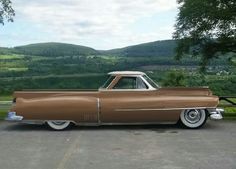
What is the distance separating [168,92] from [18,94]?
3.59 metres

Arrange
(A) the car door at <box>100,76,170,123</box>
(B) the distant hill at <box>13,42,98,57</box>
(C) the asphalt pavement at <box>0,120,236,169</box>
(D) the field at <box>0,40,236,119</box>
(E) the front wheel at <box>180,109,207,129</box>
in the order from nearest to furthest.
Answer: (C) the asphalt pavement at <box>0,120,236,169</box> → (A) the car door at <box>100,76,170,123</box> → (E) the front wheel at <box>180,109,207,129</box> → (D) the field at <box>0,40,236,119</box> → (B) the distant hill at <box>13,42,98,57</box>

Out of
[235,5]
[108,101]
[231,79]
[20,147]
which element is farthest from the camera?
[235,5]

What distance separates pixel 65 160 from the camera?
8.51m

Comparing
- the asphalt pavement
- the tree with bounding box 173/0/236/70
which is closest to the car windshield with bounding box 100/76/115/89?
the asphalt pavement

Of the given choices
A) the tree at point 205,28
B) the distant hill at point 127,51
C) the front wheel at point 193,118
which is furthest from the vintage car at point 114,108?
the distant hill at point 127,51

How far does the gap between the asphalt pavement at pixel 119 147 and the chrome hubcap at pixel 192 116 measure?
31 centimetres

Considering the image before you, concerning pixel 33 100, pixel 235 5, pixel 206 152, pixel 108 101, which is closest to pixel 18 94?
pixel 33 100

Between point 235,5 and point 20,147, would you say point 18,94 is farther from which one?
point 235,5

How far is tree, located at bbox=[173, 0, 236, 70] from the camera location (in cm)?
3462

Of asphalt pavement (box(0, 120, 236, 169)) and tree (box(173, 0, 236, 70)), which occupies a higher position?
tree (box(173, 0, 236, 70))

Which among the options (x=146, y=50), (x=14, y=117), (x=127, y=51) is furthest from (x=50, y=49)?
(x=14, y=117)

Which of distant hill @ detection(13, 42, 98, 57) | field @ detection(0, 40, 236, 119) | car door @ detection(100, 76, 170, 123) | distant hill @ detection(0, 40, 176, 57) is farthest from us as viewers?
distant hill @ detection(13, 42, 98, 57)

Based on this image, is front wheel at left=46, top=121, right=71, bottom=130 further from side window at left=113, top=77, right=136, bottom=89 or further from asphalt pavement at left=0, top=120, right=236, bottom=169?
side window at left=113, top=77, right=136, bottom=89

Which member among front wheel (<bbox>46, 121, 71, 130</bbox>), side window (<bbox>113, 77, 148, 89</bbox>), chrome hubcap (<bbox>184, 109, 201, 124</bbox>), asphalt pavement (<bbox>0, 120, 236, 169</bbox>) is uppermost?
side window (<bbox>113, 77, 148, 89</bbox>)
